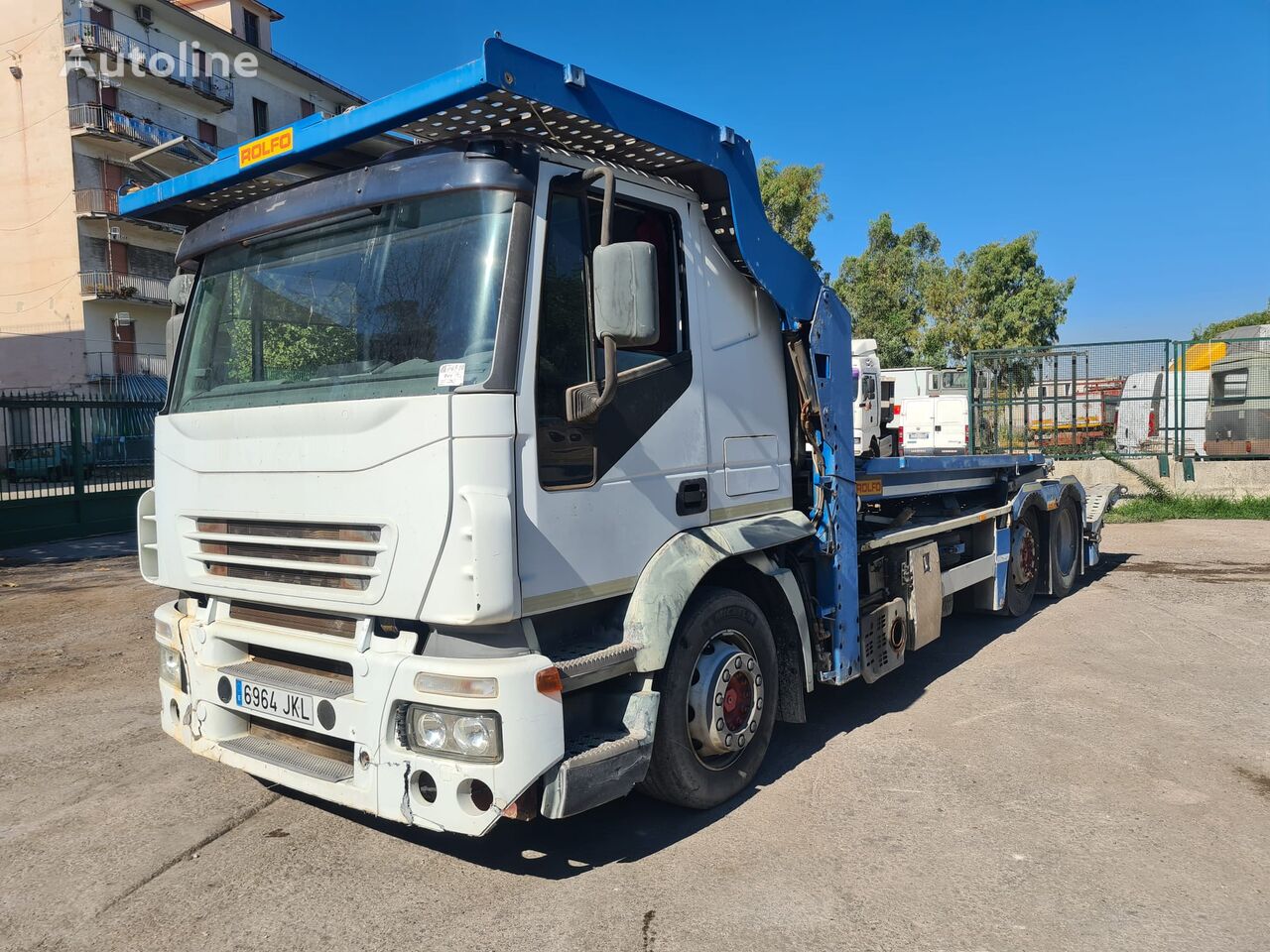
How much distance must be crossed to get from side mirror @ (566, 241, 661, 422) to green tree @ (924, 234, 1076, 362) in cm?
3059

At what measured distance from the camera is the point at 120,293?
34469 millimetres

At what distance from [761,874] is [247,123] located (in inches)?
1739

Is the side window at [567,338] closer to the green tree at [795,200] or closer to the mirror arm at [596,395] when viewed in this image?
the mirror arm at [596,395]

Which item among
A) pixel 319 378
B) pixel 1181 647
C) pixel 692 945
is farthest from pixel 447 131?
pixel 1181 647

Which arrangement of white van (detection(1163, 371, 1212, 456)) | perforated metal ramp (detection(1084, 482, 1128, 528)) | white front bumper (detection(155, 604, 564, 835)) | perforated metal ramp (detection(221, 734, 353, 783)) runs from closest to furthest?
white front bumper (detection(155, 604, 564, 835)) → perforated metal ramp (detection(221, 734, 353, 783)) → perforated metal ramp (detection(1084, 482, 1128, 528)) → white van (detection(1163, 371, 1212, 456))

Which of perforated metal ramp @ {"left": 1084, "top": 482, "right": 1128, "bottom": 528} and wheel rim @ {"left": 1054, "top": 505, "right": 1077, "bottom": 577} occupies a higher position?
perforated metal ramp @ {"left": 1084, "top": 482, "right": 1128, "bottom": 528}

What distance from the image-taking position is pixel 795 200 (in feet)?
88.8

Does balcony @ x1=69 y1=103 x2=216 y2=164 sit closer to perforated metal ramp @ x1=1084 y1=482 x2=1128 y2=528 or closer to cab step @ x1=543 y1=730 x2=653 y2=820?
perforated metal ramp @ x1=1084 y1=482 x2=1128 y2=528

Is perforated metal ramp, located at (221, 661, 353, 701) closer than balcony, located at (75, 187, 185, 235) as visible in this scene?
Yes

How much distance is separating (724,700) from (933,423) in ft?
64.6

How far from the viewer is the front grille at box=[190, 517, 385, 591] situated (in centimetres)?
329

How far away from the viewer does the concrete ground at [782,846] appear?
125 inches

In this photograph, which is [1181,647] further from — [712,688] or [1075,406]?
[1075,406]

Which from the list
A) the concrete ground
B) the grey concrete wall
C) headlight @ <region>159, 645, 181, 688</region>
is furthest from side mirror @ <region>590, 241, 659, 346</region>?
the grey concrete wall
